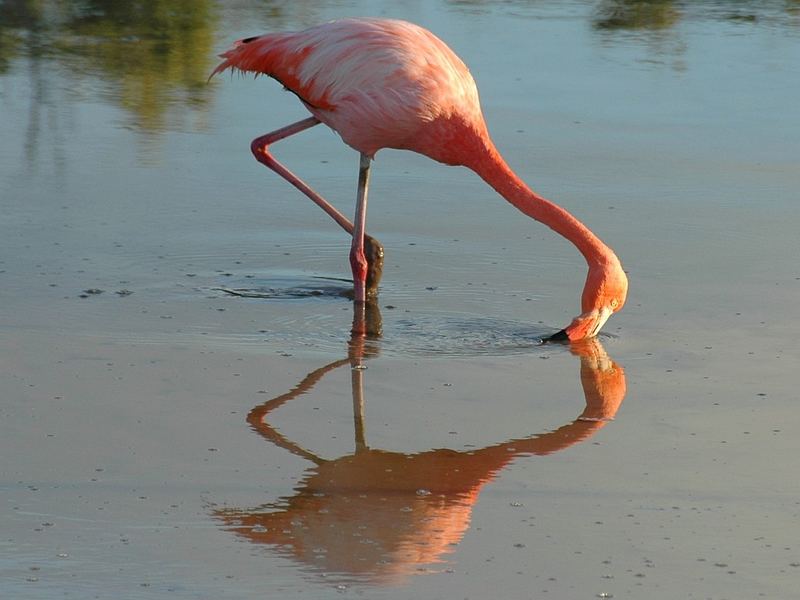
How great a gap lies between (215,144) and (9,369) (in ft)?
11.8

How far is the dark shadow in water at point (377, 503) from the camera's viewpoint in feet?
13.4

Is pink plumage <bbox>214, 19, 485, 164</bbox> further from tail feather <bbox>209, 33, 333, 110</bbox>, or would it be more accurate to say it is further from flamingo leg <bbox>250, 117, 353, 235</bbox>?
flamingo leg <bbox>250, 117, 353, 235</bbox>

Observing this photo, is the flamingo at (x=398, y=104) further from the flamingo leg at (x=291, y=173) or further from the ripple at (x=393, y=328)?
the flamingo leg at (x=291, y=173)

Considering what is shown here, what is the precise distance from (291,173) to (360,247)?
711 mm

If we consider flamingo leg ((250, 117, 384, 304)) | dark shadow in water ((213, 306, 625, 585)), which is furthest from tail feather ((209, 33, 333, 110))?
dark shadow in water ((213, 306, 625, 585))

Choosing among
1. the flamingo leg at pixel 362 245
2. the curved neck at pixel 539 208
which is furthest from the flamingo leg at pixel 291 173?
the curved neck at pixel 539 208

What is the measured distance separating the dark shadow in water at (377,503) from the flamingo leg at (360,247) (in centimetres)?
116

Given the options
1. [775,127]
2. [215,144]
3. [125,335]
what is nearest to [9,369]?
[125,335]

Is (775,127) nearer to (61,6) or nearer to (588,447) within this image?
(588,447)

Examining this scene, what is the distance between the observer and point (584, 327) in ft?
→ 19.7

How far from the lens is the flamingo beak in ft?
19.6

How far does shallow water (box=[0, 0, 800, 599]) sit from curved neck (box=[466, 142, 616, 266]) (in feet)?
1.07

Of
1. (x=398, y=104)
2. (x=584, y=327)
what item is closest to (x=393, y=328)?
(x=584, y=327)

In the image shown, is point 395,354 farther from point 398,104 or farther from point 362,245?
point 398,104
